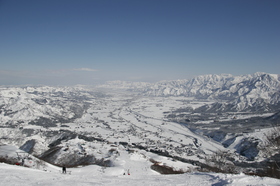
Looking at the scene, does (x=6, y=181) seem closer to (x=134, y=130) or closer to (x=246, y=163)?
(x=246, y=163)

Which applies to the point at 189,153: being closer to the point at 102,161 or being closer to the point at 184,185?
the point at 102,161

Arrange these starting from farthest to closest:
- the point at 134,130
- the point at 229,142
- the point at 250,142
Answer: the point at 134,130 → the point at 229,142 → the point at 250,142

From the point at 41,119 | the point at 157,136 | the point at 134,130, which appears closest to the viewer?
the point at 157,136

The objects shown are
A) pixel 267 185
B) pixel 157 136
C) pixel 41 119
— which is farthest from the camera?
pixel 41 119

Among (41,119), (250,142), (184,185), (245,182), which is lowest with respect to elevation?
(41,119)

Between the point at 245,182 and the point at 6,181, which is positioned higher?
the point at 245,182

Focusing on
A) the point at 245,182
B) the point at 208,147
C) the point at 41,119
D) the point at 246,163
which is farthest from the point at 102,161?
the point at 41,119

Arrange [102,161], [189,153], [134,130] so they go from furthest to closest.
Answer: [134,130], [189,153], [102,161]

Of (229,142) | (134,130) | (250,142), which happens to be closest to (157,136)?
(134,130)

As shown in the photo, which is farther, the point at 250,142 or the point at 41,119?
the point at 41,119
